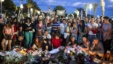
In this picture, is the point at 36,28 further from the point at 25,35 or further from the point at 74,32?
the point at 74,32

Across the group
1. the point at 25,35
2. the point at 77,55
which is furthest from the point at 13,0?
the point at 77,55

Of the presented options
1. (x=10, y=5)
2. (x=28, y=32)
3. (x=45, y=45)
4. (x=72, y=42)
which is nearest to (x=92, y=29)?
(x=72, y=42)

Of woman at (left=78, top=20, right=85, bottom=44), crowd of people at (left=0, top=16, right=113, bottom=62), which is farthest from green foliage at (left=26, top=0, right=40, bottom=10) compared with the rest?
woman at (left=78, top=20, right=85, bottom=44)

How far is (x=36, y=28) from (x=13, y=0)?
3.55 ft

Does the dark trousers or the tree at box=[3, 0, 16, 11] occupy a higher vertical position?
the tree at box=[3, 0, 16, 11]

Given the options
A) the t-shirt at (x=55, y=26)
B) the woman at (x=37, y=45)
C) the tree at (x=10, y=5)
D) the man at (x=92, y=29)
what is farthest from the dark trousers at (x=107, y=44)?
the tree at (x=10, y=5)

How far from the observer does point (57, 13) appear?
6.74 m

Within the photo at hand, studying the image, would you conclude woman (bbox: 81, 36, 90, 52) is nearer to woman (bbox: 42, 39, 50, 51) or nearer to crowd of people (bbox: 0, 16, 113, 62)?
crowd of people (bbox: 0, 16, 113, 62)

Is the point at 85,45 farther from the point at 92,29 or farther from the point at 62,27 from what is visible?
the point at 62,27

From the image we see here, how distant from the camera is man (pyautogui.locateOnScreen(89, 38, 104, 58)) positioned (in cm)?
628

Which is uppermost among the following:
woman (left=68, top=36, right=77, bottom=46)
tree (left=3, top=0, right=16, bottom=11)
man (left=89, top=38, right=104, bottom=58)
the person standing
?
tree (left=3, top=0, right=16, bottom=11)

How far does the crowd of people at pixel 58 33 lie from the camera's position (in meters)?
6.41

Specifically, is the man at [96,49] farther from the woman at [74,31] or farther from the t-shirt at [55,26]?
the t-shirt at [55,26]

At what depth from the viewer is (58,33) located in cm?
707
